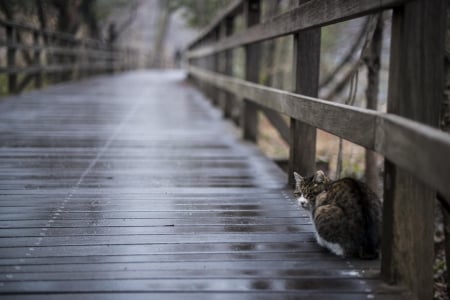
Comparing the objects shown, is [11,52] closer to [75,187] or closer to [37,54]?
[37,54]

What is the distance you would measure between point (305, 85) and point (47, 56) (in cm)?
1163

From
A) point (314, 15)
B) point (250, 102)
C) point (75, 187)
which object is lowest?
point (75, 187)

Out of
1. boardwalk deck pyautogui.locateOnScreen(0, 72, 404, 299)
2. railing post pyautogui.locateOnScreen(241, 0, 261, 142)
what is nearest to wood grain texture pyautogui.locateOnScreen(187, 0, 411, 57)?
railing post pyautogui.locateOnScreen(241, 0, 261, 142)

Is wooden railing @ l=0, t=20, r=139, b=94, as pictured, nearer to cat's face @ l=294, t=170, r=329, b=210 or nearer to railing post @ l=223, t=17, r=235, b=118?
railing post @ l=223, t=17, r=235, b=118

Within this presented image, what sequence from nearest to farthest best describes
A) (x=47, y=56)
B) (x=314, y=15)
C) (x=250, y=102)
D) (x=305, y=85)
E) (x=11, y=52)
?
(x=314, y=15)
(x=305, y=85)
(x=250, y=102)
(x=11, y=52)
(x=47, y=56)

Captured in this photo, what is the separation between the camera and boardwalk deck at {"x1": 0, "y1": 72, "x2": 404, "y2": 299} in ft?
7.21

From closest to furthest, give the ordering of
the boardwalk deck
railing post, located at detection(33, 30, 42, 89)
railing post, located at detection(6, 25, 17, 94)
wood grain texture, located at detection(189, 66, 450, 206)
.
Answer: wood grain texture, located at detection(189, 66, 450, 206), the boardwalk deck, railing post, located at detection(6, 25, 17, 94), railing post, located at detection(33, 30, 42, 89)

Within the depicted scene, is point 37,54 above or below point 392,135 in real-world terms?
above

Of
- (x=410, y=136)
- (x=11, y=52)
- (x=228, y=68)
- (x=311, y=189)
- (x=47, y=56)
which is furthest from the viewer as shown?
(x=47, y=56)

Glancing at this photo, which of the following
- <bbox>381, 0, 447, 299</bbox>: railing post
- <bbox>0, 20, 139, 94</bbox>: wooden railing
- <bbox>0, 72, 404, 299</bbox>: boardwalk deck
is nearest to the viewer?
<bbox>381, 0, 447, 299</bbox>: railing post

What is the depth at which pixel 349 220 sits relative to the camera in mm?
2355

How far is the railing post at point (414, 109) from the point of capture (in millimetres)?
2016

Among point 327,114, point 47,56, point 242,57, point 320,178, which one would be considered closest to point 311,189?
point 320,178

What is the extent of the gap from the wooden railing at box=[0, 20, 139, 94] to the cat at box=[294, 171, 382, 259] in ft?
26.9
